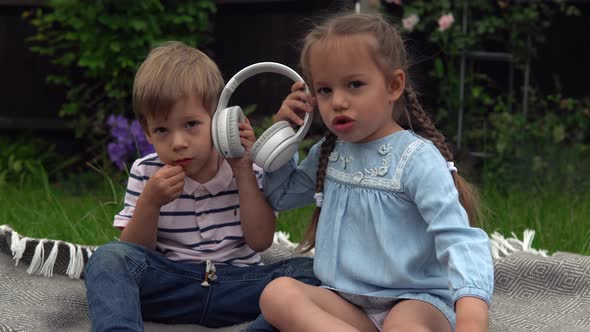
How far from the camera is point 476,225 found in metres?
2.21

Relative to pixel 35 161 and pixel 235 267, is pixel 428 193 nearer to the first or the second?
pixel 235 267

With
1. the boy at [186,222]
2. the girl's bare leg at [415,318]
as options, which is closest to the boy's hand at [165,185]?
the boy at [186,222]

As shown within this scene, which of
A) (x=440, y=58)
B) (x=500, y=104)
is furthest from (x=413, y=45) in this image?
(x=500, y=104)

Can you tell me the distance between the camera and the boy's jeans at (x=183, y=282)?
2223 mm

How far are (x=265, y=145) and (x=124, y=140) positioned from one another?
2.14m

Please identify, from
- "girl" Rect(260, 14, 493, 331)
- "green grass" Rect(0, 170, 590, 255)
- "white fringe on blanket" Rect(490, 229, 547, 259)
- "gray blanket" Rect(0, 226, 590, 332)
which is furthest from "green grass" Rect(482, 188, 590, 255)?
"girl" Rect(260, 14, 493, 331)

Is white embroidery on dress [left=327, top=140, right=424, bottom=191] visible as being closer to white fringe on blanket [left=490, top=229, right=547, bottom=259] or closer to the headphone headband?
the headphone headband

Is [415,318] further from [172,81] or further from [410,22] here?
[410,22]

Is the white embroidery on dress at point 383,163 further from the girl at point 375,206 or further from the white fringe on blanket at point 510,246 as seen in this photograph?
the white fringe on blanket at point 510,246

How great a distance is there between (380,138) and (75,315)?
98 centimetres

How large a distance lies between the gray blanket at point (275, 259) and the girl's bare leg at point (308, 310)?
1.13 ft

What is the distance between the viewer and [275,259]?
277 centimetres

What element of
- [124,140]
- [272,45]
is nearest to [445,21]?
[272,45]

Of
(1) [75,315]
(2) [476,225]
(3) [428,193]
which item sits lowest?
(1) [75,315]
